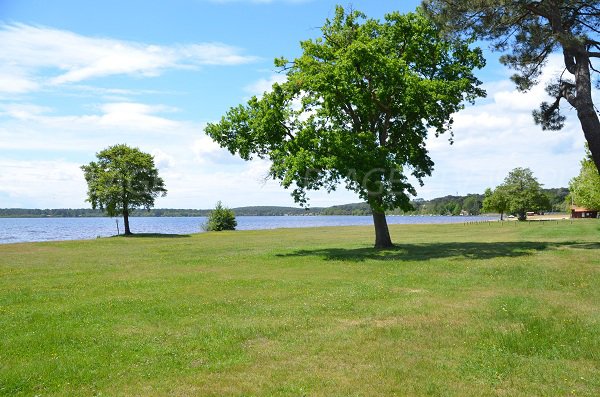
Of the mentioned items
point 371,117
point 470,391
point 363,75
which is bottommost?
point 470,391

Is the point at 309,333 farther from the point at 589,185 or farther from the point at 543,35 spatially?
Result: the point at 589,185

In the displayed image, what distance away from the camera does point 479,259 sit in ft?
→ 83.8

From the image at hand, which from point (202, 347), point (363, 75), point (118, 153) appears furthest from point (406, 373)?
point (118, 153)

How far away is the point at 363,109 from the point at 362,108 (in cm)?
13

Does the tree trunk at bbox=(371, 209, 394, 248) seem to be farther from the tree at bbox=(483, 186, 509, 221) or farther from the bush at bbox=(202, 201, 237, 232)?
the tree at bbox=(483, 186, 509, 221)

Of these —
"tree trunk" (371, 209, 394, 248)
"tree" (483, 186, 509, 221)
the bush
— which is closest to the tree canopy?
"tree" (483, 186, 509, 221)

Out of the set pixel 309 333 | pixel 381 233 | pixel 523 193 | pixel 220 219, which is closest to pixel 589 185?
pixel 381 233

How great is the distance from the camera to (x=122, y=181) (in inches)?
2714

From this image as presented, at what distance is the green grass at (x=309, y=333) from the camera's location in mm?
8344

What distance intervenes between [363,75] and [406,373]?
79.8 ft

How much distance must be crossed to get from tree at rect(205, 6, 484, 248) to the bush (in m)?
51.7

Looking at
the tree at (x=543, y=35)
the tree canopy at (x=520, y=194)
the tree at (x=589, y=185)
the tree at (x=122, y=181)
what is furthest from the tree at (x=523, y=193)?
the tree at (x=543, y=35)

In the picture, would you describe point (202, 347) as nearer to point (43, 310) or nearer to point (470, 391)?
point (470, 391)

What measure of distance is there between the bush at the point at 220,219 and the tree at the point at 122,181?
1345 cm
